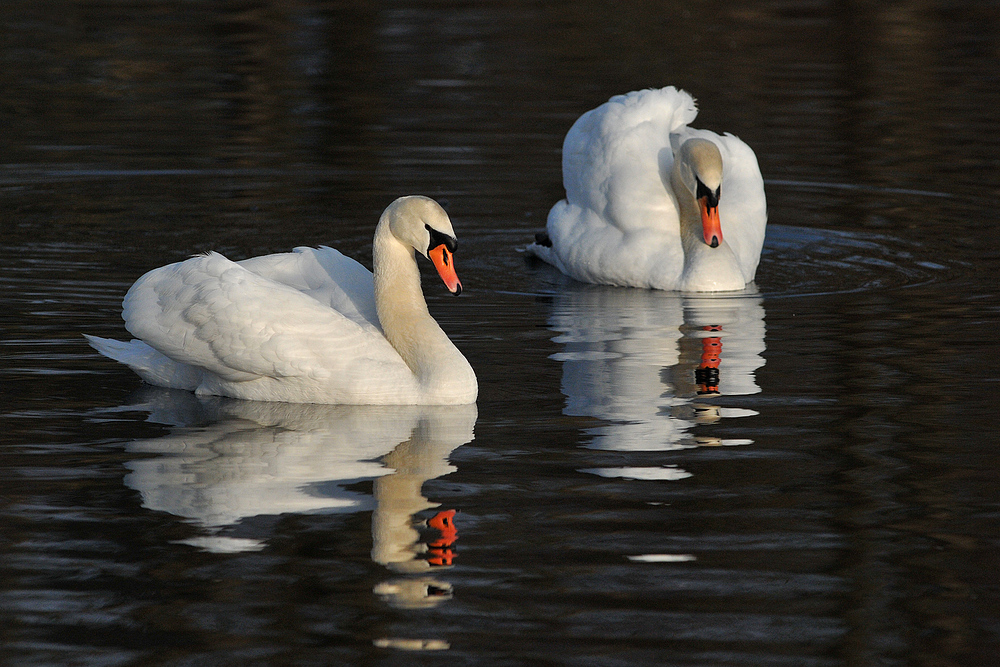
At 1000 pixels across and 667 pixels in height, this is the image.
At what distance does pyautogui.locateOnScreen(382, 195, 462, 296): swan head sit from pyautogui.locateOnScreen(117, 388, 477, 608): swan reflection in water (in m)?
0.69

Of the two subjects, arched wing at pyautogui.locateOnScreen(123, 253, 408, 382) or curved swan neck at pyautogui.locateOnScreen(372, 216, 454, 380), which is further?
curved swan neck at pyautogui.locateOnScreen(372, 216, 454, 380)

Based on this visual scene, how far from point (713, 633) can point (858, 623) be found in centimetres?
48

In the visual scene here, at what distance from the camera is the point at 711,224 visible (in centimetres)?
1064

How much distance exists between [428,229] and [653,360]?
1.67 m

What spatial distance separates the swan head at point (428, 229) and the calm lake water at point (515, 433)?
704 millimetres

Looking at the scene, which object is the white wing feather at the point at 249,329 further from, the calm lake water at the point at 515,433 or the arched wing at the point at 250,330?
the calm lake water at the point at 515,433

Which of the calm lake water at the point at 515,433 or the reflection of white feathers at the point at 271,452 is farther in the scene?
the reflection of white feathers at the point at 271,452

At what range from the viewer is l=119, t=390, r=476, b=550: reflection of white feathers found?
6.20 metres

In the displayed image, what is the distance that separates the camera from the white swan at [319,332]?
24.6ft

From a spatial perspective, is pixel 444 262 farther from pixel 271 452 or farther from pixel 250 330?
pixel 271 452

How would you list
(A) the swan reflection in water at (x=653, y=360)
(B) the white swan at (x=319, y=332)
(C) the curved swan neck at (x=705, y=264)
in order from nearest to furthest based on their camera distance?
(A) the swan reflection in water at (x=653, y=360), (B) the white swan at (x=319, y=332), (C) the curved swan neck at (x=705, y=264)

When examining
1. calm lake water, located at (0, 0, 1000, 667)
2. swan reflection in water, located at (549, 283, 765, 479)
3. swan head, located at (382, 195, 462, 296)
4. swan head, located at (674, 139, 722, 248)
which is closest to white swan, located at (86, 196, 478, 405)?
swan head, located at (382, 195, 462, 296)

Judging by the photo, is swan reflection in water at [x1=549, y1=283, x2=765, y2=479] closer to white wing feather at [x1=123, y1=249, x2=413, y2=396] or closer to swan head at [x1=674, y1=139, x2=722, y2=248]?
swan head at [x1=674, y1=139, x2=722, y2=248]

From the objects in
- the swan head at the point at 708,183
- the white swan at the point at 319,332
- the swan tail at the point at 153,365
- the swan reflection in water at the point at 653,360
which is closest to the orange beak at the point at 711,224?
the swan head at the point at 708,183
